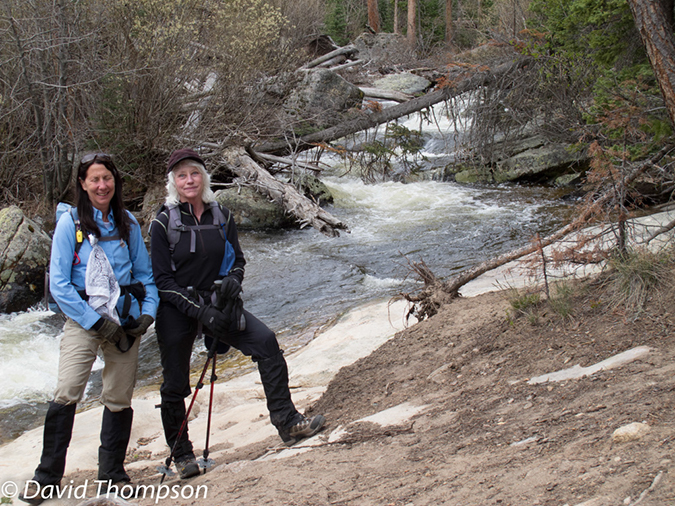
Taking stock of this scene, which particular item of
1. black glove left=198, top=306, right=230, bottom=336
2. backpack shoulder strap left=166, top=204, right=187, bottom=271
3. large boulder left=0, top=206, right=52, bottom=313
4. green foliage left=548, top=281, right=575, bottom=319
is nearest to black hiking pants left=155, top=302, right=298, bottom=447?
black glove left=198, top=306, right=230, bottom=336

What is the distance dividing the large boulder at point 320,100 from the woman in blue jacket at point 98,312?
10.5 metres

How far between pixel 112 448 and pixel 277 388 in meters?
1.11

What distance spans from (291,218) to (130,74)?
15.3 ft

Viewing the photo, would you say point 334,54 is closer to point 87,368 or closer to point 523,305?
point 523,305

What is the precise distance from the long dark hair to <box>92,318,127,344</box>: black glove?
0.56m

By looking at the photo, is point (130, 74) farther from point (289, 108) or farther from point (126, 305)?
point (126, 305)

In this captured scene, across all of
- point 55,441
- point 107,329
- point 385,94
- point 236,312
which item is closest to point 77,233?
point 107,329

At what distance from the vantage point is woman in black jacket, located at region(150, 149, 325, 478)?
370 centimetres

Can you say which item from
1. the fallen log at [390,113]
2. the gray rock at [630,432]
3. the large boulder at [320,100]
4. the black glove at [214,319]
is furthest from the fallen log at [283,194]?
the gray rock at [630,432]

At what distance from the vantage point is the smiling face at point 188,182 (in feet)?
12.4

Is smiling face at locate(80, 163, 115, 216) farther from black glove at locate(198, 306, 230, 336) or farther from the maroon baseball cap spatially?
black glove at locate(198, 306, 230, 336)

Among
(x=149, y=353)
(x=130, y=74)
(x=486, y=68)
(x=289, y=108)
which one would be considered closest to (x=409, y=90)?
(x=289, y=108)

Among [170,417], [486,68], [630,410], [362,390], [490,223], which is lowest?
[490,223]

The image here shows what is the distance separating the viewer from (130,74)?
39.3 feet
